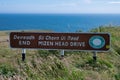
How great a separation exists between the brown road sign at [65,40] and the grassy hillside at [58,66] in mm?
292

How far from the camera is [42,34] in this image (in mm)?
11461

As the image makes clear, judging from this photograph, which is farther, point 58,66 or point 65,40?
point 65,40

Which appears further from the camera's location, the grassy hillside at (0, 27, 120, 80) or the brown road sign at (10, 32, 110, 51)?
the brown road sign at (10, 32, 110, 51)

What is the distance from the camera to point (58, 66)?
31.9ft

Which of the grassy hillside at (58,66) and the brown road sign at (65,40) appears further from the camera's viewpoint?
the brown road sign at (65,40)

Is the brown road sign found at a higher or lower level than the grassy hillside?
higher

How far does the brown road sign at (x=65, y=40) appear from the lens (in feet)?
37.2

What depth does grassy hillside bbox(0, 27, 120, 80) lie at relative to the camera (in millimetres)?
9070

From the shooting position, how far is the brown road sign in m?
11.3

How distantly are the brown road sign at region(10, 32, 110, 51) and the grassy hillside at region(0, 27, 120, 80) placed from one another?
29cm

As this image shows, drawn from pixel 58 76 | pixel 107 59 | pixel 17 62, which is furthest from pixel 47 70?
pixel 107 59

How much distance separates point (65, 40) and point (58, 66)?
183 cm

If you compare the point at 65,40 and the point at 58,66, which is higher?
the point at 65,40

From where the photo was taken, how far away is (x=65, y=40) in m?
11.5
